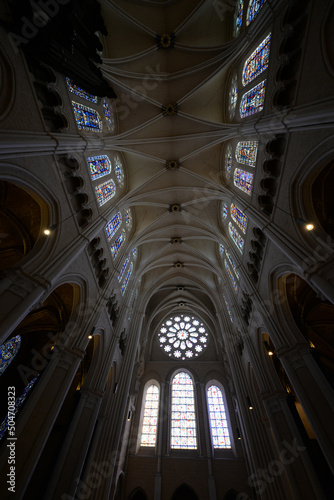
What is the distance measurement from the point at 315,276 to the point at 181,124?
1092cm

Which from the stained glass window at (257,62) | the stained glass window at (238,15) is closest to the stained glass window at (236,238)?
the stained glass window at (257,62)

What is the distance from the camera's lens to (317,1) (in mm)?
5215

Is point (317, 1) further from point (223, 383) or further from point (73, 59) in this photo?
point (223, 383)

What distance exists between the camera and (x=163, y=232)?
1698cm

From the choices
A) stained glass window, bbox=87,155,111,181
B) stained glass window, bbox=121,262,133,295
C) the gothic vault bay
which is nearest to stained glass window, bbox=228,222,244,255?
the gothic vault bay

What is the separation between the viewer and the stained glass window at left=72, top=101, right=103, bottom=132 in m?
8.44

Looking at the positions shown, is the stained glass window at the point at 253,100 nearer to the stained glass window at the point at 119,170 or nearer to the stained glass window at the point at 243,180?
the stained glass window at the point at 243,180

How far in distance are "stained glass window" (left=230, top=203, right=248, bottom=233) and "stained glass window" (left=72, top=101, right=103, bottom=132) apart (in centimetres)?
785

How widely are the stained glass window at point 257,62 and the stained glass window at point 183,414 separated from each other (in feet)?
65.9

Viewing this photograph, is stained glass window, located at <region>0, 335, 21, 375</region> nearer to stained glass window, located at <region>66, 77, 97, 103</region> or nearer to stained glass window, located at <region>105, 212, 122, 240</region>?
stained glass window, located at <region>105, 212, 122, 240</region>

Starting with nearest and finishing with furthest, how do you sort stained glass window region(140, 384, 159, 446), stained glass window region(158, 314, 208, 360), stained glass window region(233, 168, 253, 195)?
stained glass window region(233, 168, 253, 195) < stained glass window region(140, 384, 159, 446) < stained glass window region(158, 314, 208, 360)

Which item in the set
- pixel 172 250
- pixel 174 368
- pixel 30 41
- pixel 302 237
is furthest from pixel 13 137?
pixel 174 368

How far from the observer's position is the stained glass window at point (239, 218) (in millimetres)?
11012

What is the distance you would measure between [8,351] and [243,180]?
15.4 m
